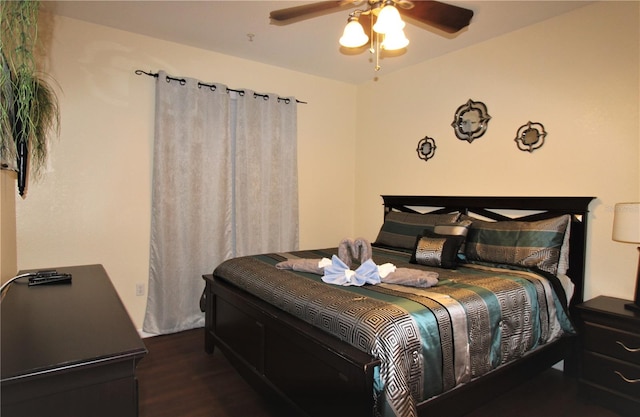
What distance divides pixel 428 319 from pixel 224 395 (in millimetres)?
1427

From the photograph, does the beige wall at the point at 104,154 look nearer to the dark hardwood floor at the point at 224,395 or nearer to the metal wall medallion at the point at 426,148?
the dark hardwood floor at the point at 224,395

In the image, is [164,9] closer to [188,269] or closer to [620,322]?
[188,269]

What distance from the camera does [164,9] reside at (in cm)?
270

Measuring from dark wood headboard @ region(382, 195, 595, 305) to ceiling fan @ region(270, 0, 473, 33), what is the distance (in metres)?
1.54

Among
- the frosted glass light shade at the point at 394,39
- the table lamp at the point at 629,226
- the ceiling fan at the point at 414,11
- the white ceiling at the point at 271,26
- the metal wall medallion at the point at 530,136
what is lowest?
the table lamp at the point at 629,226

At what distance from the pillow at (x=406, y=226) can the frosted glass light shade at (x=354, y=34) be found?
→ 5.76ft

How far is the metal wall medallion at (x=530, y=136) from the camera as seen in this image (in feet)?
9.36

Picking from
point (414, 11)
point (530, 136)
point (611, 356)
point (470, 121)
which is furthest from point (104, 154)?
point (611, 356)

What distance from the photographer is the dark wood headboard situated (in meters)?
2.59

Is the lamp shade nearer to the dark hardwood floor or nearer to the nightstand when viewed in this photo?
the nightstand

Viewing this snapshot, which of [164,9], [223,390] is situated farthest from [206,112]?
[223,390]

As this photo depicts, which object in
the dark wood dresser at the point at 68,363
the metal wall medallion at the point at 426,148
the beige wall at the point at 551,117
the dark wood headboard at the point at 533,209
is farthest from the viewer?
the metal wall medallion at the point at 426,148

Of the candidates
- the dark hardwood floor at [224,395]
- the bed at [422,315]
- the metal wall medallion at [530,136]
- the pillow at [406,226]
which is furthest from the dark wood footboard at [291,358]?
the metal wall medallion at [530,136]

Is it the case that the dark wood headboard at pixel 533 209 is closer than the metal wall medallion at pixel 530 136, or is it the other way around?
the dark wood headboard at pixel 533 209
